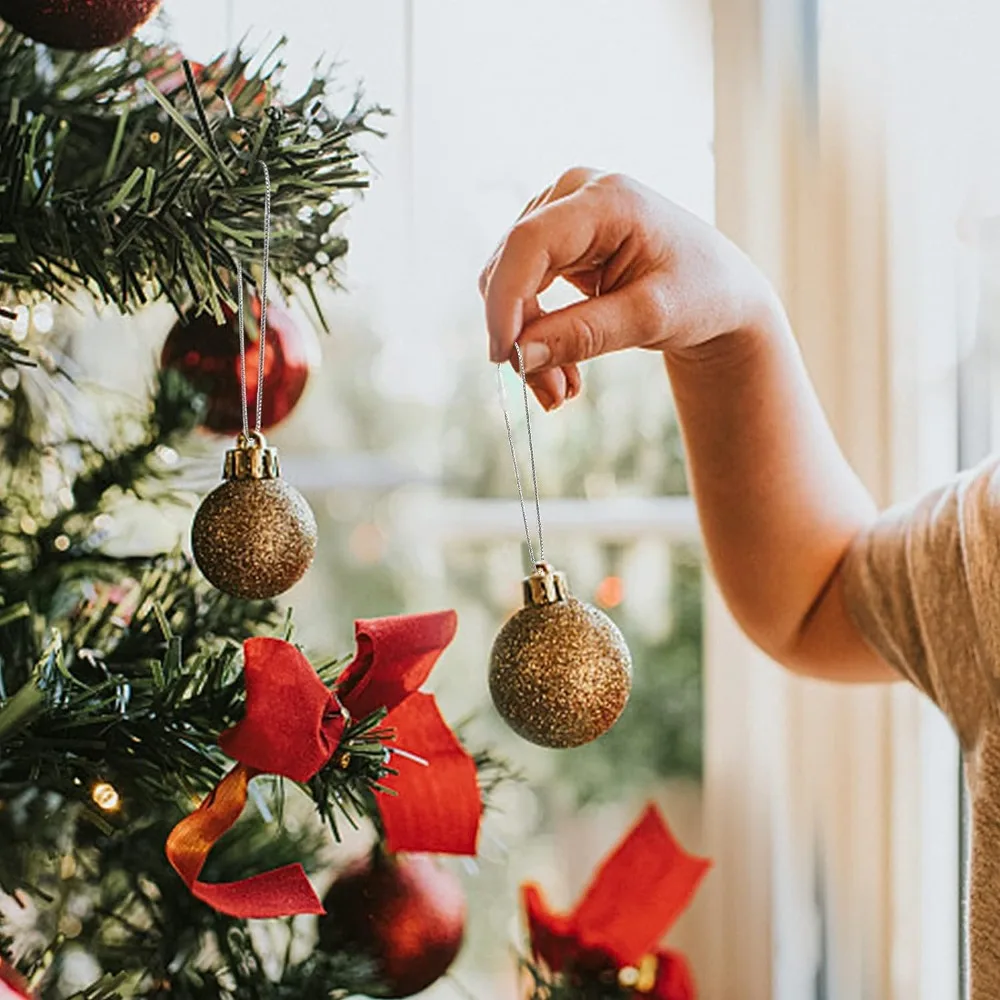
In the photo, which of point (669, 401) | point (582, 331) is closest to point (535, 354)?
point (582, 331)

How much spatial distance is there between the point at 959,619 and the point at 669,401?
0.58 m

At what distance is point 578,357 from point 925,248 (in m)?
0.62

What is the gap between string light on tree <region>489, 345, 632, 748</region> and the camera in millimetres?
479

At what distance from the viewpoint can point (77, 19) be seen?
0.48 meters

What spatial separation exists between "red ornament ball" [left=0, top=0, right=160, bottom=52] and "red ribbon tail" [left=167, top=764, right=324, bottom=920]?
277mm

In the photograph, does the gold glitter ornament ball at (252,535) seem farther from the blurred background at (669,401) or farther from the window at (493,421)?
the window at (493,421)

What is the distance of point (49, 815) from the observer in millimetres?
646

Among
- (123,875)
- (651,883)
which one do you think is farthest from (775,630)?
(123,875)

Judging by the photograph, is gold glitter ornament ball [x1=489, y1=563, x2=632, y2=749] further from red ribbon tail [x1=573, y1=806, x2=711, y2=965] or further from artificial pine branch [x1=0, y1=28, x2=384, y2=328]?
red ribbon tail [x1=573, y1=806, x2=711, y2=965]

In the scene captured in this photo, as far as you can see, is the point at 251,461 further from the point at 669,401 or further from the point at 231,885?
the point at 669,401

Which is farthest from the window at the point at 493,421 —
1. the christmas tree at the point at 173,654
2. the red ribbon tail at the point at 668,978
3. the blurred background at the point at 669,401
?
the christmas tree at the point at 173,654

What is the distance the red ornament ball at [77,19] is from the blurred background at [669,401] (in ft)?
1.38

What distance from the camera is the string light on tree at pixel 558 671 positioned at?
48cm

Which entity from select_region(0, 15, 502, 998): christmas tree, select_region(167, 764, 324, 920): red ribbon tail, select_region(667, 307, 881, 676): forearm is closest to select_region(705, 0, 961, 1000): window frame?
select_region(667, 307, 881, 676): forearm
